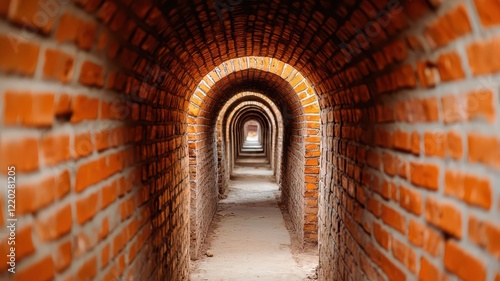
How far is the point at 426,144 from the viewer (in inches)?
60.9

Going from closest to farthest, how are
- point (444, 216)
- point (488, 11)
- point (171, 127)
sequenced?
Result: point (488, 11) < point (444, 216) < point (171, 127)

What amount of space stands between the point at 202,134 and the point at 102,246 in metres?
5.15

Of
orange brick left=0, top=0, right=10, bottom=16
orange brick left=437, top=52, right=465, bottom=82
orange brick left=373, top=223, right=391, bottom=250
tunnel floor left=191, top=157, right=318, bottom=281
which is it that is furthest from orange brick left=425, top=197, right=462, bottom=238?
tunnel floor left=191, top=157, right=318, bottom=281

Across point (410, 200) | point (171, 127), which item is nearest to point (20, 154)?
point (410, 200)

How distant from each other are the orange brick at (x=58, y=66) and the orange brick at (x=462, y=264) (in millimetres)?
1343

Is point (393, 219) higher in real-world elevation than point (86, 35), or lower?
lower

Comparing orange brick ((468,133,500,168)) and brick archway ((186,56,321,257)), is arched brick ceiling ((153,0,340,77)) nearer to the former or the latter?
orange brick ((468,133,500,168))

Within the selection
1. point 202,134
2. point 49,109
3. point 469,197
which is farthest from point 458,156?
point 202,134

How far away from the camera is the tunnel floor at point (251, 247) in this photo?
5.75 m

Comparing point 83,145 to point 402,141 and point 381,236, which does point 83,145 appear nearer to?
point 402,141

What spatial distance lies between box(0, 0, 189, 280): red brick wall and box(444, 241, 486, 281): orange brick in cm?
124

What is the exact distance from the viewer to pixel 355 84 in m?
2.61

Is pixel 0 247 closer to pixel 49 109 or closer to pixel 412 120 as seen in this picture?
pixel 49 109

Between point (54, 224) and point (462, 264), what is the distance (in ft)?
4.13
